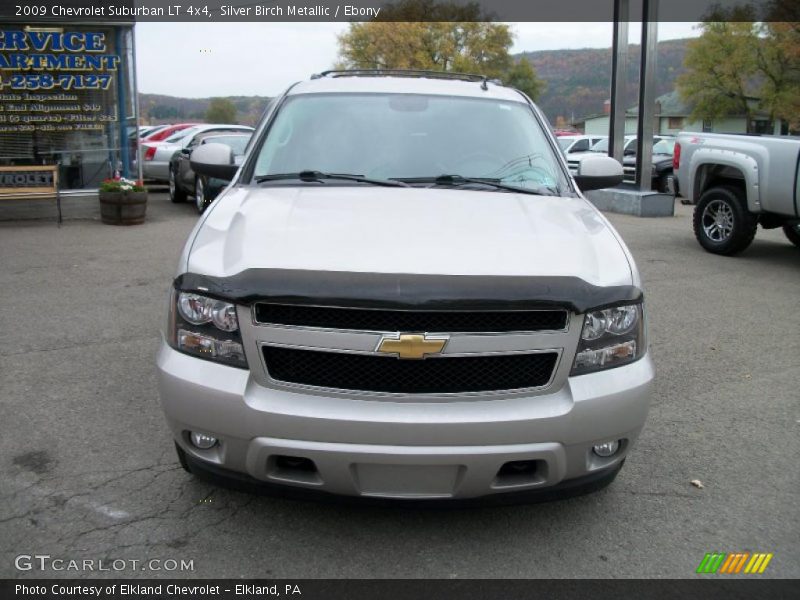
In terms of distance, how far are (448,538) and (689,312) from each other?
15.2 ft

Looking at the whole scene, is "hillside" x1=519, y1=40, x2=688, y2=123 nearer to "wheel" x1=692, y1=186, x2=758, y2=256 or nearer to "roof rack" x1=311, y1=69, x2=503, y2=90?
"wheel" x1=692, y1=186, x2=758, y2=256

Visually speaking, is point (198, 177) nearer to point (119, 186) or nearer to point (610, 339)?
point (119, 186)

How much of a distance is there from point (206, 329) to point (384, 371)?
70 cm

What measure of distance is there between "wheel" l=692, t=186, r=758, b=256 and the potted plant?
848 centimetres

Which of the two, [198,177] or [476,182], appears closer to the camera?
[476,182]

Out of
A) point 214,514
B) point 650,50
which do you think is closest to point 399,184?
point 214,514

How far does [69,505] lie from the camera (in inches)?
Result: 128

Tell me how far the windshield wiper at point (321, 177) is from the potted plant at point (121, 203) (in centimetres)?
880

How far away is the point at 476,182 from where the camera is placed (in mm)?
3932

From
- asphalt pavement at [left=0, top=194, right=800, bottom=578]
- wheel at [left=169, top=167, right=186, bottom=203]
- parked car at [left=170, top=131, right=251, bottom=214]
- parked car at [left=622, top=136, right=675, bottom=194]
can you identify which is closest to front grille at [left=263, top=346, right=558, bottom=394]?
asphalt pavement at [left=0, top=194, right=800, bottom=578]

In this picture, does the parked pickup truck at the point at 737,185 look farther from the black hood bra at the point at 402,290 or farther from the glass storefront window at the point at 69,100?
the glass storefront window at the point at 69,100

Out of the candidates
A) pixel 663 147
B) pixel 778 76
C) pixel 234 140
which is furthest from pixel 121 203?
pixel 778 76

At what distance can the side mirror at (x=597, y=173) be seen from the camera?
4.51 metres

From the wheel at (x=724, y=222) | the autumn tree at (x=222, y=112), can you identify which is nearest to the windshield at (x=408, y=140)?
the wheel at (x=724, y=222)
